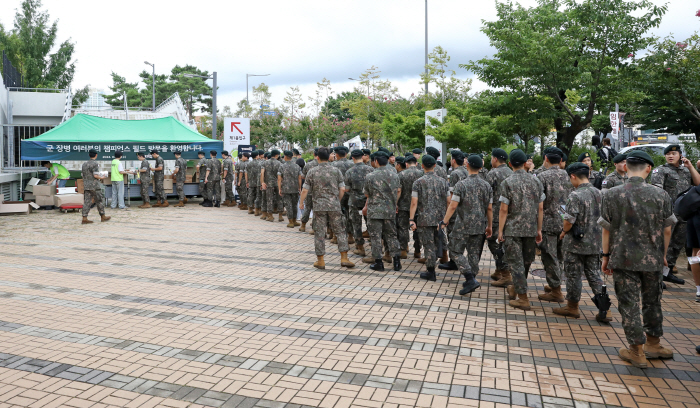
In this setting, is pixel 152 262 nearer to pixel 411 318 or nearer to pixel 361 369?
pixel 411 318

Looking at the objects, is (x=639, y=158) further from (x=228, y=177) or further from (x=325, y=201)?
(x=228, y=177)

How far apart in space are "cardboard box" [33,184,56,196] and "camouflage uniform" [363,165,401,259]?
13197 mm

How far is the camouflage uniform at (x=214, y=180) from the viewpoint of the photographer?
18.6m

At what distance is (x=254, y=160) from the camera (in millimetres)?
16328

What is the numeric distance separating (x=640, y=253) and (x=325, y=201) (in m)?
5.12

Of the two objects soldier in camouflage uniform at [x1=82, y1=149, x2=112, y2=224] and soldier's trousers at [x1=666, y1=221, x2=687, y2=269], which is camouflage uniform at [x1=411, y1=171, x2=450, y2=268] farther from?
soldier in camouflage uniform at [x1=82, y1=149, x2=112, y2=224]

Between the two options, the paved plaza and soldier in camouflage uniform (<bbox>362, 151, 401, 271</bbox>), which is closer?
the paved plaza

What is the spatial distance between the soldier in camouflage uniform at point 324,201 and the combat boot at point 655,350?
4.84 metres

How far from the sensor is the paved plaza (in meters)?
4.17

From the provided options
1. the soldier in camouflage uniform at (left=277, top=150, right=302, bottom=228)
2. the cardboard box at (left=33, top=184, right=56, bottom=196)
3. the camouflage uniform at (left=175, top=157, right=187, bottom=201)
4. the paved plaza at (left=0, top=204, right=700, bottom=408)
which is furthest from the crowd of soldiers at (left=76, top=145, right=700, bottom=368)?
the cardboard box at (left=33, top=184, right=56, bottom=196)

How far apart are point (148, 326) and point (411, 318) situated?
2.95 metres

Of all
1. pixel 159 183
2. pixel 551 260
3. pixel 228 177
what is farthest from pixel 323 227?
pixel 159 183

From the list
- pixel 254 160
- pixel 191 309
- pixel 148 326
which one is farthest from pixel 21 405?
pixel 254 160

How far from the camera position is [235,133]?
21.4m
